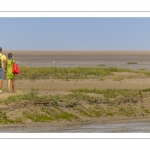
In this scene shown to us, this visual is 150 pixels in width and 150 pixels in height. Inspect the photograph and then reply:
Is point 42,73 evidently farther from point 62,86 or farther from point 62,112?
point 62,112

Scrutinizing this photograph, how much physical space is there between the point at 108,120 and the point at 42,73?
57.1ft

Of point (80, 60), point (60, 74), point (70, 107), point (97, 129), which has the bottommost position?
point (97, 129)

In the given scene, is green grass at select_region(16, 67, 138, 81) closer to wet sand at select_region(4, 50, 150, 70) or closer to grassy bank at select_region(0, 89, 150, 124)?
grassy bank at select_region(0, 89, 150, 124)

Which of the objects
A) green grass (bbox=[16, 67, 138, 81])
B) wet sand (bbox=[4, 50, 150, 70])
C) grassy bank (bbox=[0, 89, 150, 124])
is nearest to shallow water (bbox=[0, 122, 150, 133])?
grassy bank (bbox=[0, 89, 150, 124])

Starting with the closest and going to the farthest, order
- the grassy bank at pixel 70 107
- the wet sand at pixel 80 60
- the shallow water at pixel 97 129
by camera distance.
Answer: the shallow water at pixel 97 129
the grassy bank at pixel 70 107
the wet sand at pixel 80 60

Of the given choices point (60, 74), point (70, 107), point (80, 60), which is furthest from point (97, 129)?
point (80, 60)

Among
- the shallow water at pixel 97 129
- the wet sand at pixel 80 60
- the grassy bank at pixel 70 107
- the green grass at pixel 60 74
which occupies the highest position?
the wet sand at pixel 80 60

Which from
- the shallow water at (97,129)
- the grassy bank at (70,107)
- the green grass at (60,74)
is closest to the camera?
the shallow water at (97,129)

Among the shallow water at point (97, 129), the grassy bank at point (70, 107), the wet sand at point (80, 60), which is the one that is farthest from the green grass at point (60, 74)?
the wet sand at point (80, 60)

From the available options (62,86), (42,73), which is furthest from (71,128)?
(42,73)

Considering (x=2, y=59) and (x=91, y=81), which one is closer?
(x=2, y=59)

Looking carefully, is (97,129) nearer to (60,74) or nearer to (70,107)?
(70,107)

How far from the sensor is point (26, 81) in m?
31.5

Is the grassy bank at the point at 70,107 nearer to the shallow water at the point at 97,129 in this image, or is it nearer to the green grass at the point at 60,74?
the shallow water at the point at 97,129
